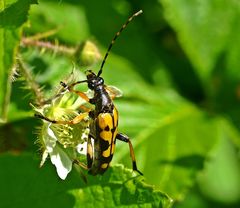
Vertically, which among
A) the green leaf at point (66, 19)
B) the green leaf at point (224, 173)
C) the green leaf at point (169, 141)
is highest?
the green leaf at point (66, 19)

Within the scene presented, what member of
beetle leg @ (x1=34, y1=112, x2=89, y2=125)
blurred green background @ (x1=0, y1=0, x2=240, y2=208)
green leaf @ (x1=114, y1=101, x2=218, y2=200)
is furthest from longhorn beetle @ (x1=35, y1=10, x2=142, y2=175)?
green leaf @ (x1=114, y1=101, x2=218, y2=200)

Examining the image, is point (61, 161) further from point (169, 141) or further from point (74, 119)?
point (169, 141)

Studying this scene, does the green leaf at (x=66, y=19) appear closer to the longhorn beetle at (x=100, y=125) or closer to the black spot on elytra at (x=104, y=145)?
the longhorn beetle at (x=100, y=125)

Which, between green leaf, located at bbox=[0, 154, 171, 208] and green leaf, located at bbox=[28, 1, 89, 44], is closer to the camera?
green leaf, located at bbox=[0, 154, 171, 208]

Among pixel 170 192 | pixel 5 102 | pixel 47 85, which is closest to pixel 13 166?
pixel 5 102

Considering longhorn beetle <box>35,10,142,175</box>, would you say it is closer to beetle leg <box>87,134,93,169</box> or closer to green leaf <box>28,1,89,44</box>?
beetle leg <box>87,134,93,169</box>

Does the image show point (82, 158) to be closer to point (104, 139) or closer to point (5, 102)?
point (104, 139)

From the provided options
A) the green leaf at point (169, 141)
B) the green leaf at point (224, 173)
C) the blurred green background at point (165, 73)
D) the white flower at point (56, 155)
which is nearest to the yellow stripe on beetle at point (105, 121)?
the white flower at point (56, 155)
